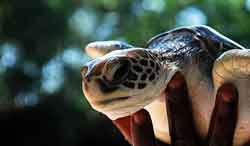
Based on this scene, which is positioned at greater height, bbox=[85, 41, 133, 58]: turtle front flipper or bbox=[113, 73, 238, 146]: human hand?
bbox=[85, 41, 133, 58]: turtle front flipper

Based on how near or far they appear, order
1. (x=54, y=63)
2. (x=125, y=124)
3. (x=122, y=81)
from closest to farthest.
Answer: (x=122, y=81)
(x=125, y=124)
(x=54, y=63)

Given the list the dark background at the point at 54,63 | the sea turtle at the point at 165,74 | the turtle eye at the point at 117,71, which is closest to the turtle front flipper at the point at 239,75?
the sea turtle at the point at 165,74

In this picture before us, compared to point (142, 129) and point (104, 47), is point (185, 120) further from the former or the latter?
point (104, 47)

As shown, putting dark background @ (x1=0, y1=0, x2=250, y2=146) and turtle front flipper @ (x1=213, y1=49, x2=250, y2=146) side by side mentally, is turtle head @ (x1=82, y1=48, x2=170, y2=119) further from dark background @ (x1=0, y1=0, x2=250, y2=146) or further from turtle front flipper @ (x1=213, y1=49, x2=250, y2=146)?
dark background @ (x1=0, y1=0, x2=250, y2=146)

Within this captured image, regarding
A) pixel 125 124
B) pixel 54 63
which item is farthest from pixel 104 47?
pixel 54 63

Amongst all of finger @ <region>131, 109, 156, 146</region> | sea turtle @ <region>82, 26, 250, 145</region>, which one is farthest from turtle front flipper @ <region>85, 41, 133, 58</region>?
finger @ <region>131, 109, 156, 146</region>

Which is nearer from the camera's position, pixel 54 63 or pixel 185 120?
pixel 185 120

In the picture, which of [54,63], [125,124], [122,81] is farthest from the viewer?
[54,63]
